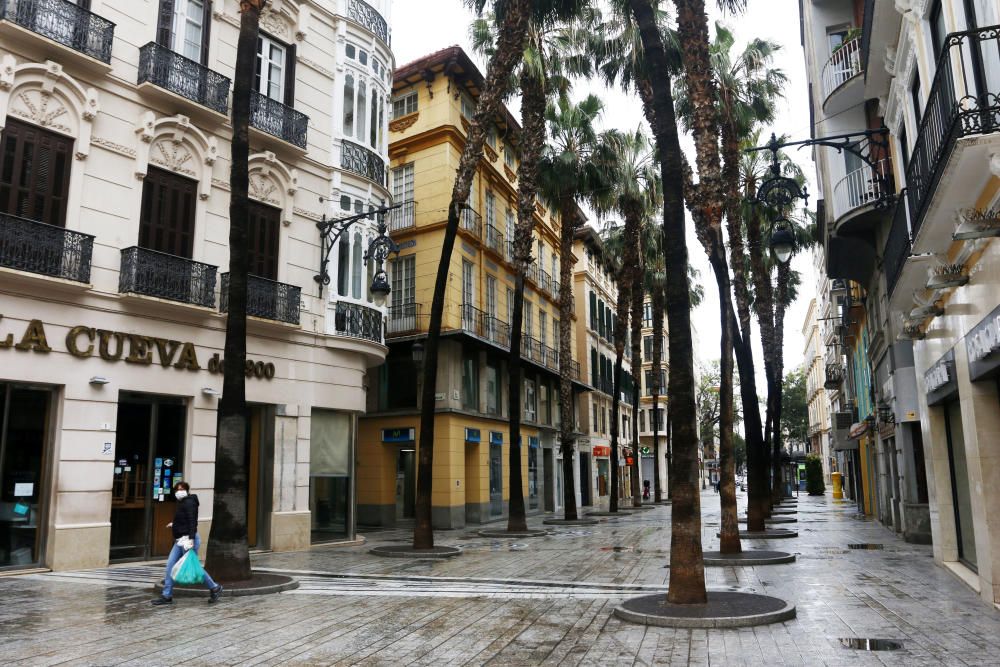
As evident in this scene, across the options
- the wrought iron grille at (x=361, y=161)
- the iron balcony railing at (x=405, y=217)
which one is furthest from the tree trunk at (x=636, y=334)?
the wrought iron grille at (x=361, y=161)

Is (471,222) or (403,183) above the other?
(403,183)

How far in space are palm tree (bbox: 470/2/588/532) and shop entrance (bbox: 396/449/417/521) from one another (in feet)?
17.0

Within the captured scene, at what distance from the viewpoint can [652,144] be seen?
31.5 m

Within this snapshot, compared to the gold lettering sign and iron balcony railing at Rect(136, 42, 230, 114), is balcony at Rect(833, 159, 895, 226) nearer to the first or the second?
iron balcony railing at Rect(136, 42, 230, 114)

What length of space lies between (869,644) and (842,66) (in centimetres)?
1567

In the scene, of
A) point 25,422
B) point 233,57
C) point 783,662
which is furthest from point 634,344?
point 783,662

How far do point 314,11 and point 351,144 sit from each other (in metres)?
3.48

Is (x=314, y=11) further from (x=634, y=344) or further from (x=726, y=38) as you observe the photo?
(x=634, y=344)

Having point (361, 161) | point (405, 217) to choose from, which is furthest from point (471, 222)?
point (361, 161)

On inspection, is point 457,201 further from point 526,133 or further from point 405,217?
point 405,217

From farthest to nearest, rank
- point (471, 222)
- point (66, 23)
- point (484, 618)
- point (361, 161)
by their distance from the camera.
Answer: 1. point (471, 222)
2. point (361, 161)
3. point (66, 23)
4. point (484, 618)

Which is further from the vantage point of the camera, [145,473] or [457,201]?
[457,201]

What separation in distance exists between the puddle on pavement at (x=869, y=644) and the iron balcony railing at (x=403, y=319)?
2118 cm

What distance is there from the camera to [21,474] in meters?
13.1
